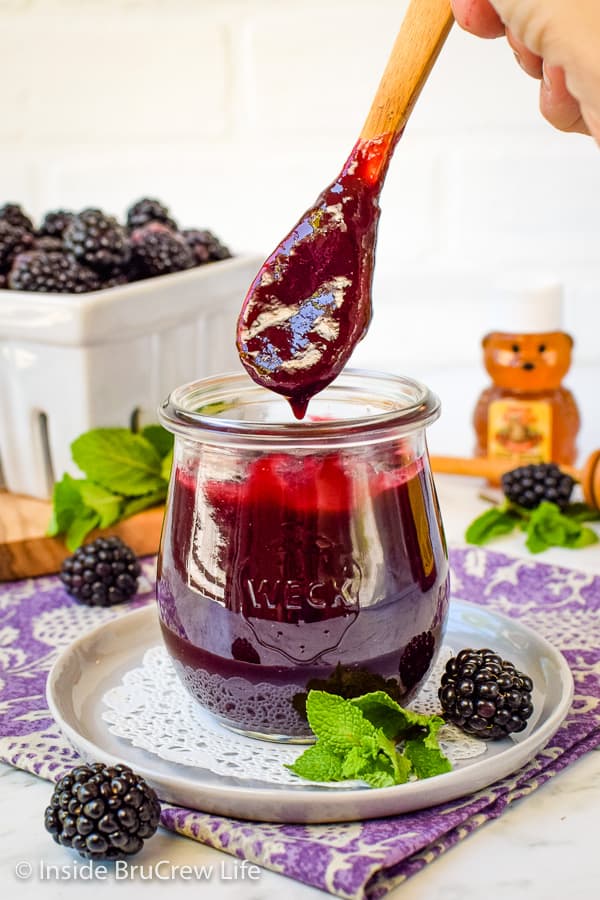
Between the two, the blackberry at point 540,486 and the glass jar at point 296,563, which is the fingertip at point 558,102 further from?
the blackberry at point 540,486

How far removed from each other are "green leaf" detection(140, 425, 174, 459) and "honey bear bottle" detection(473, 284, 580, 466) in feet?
1.47

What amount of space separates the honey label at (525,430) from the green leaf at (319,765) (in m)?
0.82

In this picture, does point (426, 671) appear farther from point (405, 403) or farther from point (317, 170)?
point (317, 170)

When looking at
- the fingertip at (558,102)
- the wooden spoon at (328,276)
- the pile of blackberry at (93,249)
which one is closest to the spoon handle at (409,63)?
the wooden spoon at (328,276)

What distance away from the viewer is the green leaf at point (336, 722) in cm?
71

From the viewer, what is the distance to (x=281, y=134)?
2.10 m

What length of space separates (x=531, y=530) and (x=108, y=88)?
136 centimetres

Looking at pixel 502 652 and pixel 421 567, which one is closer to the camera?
pixel 421 567

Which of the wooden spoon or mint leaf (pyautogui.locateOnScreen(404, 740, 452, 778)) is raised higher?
the wooden spoon

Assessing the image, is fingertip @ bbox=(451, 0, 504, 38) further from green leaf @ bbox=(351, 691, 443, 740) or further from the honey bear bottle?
the honey bear bottle

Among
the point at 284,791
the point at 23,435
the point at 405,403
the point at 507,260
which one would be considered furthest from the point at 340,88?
the point at 284,791

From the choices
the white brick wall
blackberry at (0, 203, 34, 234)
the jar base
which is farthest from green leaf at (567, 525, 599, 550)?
the white brick wall

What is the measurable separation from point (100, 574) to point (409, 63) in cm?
56

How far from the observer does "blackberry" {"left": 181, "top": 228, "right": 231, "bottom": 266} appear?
145 cm
